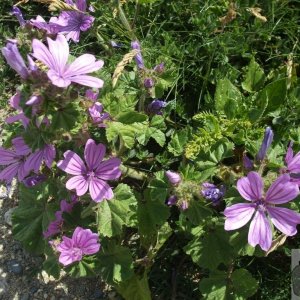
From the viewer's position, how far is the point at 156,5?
2.99 metres

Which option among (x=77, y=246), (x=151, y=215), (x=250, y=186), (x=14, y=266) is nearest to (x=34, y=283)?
(x=14, y=266)

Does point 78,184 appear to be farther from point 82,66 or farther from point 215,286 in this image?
point 215,286

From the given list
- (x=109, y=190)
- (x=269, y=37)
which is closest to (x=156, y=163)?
(x=109, y=190)

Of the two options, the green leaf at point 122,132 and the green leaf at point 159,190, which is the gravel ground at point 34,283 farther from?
the green leaf at point 122,132

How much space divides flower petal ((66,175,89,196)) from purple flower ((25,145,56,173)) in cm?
9

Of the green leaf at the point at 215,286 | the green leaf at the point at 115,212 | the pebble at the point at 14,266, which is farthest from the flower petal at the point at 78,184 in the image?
the pebble at the point at 14,266

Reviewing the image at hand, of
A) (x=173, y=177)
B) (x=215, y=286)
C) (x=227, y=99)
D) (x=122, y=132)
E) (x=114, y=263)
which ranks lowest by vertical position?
(x=215, y=286)

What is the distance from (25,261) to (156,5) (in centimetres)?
159

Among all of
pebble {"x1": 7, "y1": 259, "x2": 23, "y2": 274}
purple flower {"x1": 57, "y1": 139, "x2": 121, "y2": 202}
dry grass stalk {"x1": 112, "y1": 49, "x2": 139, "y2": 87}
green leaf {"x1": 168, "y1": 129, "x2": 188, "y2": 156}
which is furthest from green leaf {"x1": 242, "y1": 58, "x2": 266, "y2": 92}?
pebble {"x1": 7, "y1": 259, "x2": 23, "y2": 274}

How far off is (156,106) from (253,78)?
2.04 ft

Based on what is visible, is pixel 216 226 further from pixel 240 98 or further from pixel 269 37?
pixel 269 37

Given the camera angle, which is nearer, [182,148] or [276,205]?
[276,205]

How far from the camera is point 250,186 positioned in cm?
177

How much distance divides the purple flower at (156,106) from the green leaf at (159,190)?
1.34 ft
